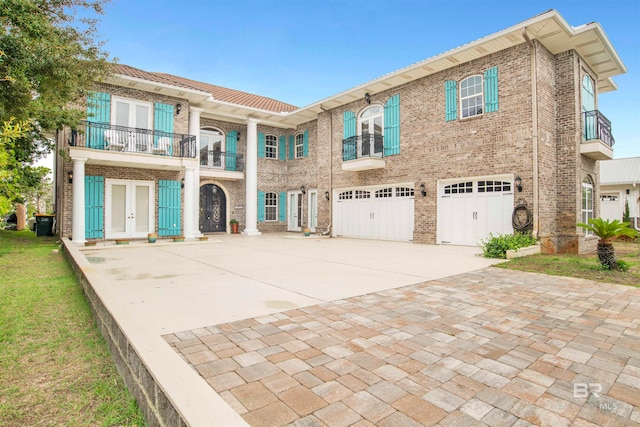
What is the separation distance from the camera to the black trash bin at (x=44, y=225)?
15.4m

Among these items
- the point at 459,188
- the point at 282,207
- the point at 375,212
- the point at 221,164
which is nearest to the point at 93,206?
the point at 221,164

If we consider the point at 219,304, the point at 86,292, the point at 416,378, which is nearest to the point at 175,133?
the point at 86,292

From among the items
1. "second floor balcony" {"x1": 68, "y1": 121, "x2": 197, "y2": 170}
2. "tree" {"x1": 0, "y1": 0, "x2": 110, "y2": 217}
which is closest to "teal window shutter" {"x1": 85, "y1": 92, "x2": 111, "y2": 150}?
"second floor balcony" {"x1": 68, "y1": 121, "x2": 197, "y2": 170}

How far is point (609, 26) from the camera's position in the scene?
Answer: 10.7m

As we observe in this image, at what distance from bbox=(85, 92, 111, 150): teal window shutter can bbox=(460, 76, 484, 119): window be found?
1243 cm

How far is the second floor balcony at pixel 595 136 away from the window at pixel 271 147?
13626 millimetres

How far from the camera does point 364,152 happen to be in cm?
1452

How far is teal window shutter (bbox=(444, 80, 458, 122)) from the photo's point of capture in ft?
38.5

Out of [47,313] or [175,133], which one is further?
[175,133]

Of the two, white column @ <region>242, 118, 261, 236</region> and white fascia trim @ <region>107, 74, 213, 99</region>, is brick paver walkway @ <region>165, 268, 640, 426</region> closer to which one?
white fascia trim @ <region>107, 74, 213, 99</region>

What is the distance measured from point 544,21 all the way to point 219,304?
10.6m

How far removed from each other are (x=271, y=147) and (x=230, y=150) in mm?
2511

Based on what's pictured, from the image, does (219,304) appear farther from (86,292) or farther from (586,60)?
(586,60)

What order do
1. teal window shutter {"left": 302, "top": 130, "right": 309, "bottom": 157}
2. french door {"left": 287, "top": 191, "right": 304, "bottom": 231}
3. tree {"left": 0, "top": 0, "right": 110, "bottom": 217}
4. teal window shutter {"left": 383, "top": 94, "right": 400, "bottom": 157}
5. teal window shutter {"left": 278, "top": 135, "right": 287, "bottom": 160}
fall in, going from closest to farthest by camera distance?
1. tree {"left": 0, "top": 0, "right": 110, "bottom": 217}
2. teal window shutter {"left": 383, "top": 94, "right": 400, "bottom": 157}
3. teal window shutter {"left": 302, "top": 130, "right": 309, "bottom": 157}
4. french door {"left": 287, "top": 191, "right": 304, "bottom": 231}
5. teal window shutter {"left": 278, "top": 135, "right": 287, "bottom": 160}
